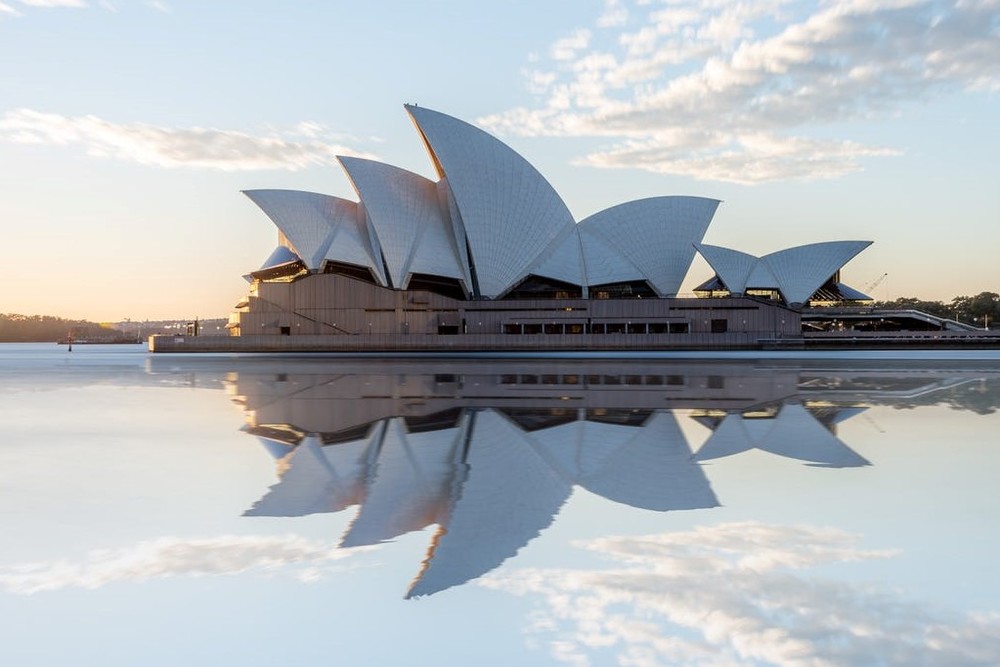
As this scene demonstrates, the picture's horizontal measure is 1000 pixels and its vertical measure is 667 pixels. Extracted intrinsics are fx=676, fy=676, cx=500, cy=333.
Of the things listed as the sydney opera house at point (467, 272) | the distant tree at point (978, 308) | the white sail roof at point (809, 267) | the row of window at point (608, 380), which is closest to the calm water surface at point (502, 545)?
the row of window at point (608, 380)

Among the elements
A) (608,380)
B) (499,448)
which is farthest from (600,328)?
(499,448)

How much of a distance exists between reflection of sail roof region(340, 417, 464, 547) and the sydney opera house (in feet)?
153

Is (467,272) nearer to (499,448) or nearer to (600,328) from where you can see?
(600,328)

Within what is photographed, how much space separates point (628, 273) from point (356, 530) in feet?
196

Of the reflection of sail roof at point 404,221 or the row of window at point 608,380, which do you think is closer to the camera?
the row of window at point 608,380

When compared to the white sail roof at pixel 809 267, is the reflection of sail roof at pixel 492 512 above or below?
below

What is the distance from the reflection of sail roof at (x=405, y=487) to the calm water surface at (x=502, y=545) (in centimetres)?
5

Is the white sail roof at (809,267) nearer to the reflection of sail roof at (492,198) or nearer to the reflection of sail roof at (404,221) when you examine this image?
the reflection of sail roof at (492,198)

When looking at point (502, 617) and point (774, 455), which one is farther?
point (774, 455)

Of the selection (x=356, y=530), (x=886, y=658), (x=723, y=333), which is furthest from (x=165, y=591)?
(x=723, y=333)

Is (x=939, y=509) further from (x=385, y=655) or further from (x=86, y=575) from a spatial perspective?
(x=86, y=575)

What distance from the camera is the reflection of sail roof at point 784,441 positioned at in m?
8.74

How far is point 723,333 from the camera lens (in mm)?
58281

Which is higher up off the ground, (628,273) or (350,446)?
(628,273)
